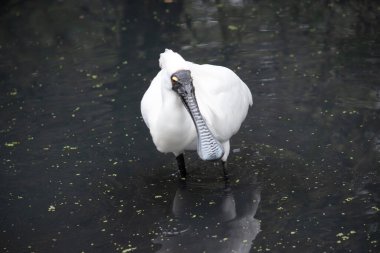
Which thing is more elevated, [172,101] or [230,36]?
[172,101]

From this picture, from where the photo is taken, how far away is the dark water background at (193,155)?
5.97 metres

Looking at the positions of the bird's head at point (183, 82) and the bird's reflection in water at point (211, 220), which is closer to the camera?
the bird's reflection in water at point (211, 220)

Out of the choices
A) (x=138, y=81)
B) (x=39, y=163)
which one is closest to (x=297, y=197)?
(x=39, y=163)

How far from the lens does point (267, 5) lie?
1158 cm

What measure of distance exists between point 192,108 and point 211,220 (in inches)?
35.0

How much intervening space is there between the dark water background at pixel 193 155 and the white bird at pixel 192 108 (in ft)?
1.58

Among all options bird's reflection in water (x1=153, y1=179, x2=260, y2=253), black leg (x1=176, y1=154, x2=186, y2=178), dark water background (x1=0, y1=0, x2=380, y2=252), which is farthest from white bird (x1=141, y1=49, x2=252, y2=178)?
dark water background (x1=0, y1=0, x2=380, y2=252)

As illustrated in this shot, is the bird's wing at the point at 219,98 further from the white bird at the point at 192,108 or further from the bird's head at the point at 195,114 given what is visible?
the bird's head at the point at 195,114

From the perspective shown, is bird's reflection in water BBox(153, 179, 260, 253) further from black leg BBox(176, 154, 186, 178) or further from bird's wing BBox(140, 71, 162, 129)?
bird's wing BBox(140, 71, 162, 129)

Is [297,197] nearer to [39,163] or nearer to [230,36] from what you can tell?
[39,163]

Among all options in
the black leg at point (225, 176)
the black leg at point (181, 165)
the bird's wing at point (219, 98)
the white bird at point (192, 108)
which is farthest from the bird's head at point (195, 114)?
the black leg at point (181, 165)

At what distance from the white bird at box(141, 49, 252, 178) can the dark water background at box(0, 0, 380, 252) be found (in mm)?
480

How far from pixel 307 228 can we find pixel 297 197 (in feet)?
1.72

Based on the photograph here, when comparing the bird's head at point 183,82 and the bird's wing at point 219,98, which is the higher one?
the bird's head at point 183,82
